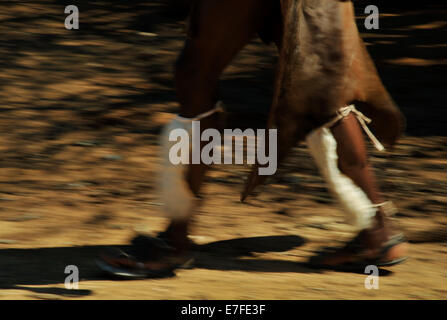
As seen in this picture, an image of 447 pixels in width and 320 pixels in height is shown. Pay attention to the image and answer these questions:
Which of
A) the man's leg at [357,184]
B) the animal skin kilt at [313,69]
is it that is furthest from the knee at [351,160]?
the animal skin kilt at [313,69]

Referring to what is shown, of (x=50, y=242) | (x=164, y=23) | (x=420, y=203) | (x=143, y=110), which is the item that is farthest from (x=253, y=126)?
(x=164, y=23)

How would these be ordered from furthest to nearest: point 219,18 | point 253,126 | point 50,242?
point 253,126
point 50,242
point 219,18

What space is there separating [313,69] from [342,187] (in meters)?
0.46

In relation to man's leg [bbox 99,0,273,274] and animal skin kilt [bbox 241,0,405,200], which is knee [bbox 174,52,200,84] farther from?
animal skin kilt [bbox 241,0,405,200]

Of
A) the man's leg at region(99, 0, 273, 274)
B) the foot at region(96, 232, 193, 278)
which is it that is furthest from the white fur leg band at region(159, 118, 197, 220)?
the foot at region(96, 232, 193, 278)

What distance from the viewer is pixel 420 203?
387 cm

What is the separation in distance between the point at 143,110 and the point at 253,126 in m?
0.71

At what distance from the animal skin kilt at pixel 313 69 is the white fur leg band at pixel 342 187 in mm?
96

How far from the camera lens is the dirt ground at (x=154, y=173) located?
9.92 feet

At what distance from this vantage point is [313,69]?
2.85 metres

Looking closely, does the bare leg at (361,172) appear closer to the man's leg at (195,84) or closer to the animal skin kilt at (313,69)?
the animal skin kilt at (313,69)

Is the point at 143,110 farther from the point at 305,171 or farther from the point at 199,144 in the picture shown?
the point at 199,144

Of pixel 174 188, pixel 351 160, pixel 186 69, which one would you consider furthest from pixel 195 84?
pixel 351 160

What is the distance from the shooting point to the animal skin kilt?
283cm
